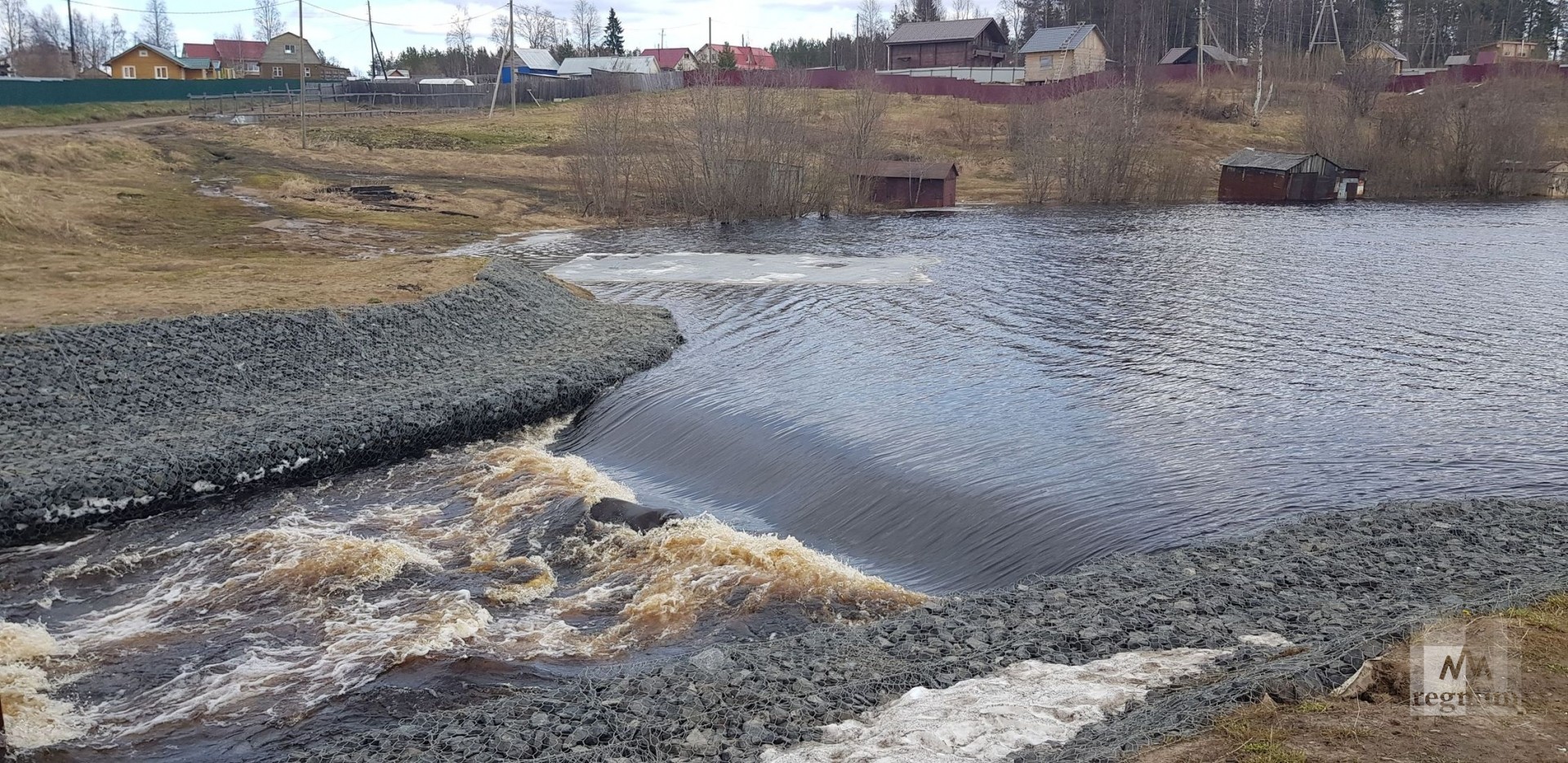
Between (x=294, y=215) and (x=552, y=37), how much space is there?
146 m

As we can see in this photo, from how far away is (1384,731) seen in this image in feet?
27.6

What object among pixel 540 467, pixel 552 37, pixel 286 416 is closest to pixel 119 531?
pixel 286 416

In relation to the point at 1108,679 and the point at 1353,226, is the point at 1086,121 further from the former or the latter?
the point at 1108,679

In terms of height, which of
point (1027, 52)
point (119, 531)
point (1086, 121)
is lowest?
point (119, 531)

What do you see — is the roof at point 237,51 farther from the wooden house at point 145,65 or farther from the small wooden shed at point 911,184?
the small wooden shed at point 911,184

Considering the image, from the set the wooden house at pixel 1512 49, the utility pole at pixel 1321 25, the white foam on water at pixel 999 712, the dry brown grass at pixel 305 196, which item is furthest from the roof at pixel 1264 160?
the wooden house at pixel 1512 49

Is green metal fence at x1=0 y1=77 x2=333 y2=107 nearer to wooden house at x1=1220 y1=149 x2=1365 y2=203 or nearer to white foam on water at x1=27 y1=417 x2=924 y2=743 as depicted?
white foam on water at x1=27 y1=417 x2=924 y2=743

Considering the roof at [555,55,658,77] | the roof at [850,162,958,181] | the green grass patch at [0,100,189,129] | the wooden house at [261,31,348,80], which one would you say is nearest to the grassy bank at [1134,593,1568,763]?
the roof at [850,162,958,181]

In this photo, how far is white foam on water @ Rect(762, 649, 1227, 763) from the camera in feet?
31.2

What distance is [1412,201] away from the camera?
209 ft

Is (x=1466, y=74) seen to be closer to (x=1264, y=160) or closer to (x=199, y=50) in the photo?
(x=1264, y=160)

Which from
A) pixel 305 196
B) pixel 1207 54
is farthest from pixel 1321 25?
pixel 305 196

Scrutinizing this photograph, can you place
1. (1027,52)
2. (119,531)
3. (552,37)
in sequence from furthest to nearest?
1. (552,37)
2. (1027,52)
3. (119,531)

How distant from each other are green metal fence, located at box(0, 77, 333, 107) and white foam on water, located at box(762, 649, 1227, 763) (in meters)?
77.9
